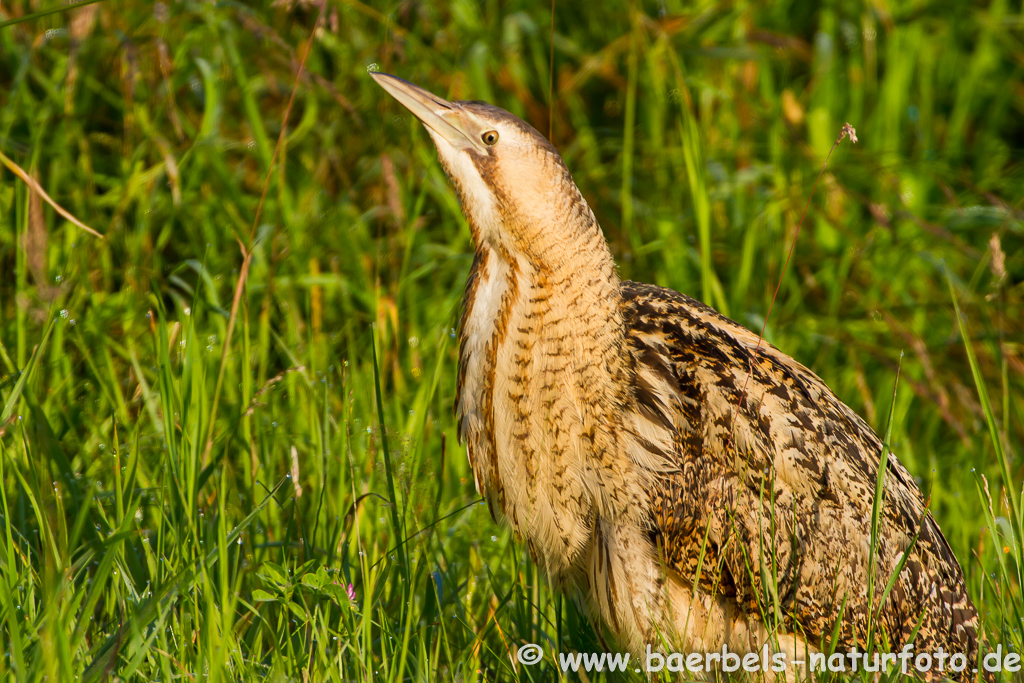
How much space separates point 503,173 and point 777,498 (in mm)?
951

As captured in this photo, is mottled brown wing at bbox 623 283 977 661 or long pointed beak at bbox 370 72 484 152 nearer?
long pointed beak at bbox 370 72 484 152

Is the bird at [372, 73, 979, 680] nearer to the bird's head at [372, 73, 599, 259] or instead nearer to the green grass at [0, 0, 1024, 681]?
the bird's head at [372, 73, 599, 259]

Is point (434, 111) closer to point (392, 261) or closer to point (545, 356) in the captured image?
point (545, 356)

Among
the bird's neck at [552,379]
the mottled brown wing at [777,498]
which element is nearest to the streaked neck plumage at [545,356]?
the bird's neck at [552,379]

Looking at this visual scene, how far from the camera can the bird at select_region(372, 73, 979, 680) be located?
233cm

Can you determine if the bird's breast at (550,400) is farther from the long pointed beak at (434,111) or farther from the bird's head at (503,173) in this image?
the long pointed beak at (434,111)

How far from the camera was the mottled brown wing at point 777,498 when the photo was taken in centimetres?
244

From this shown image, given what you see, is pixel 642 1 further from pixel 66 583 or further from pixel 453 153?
pixel 66 583

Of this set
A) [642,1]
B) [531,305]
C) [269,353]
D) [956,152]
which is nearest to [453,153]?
[531,305]

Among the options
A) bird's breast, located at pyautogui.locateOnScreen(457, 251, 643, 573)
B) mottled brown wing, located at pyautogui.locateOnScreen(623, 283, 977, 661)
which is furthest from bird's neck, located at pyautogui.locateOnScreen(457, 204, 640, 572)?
mottled brown wing, located at pyautogui.locateOnScreen(623, 283, 977, 661)

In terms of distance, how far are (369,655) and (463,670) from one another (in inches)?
11.0

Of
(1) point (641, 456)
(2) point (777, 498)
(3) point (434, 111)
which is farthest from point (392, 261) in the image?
(2) point (777, 498)

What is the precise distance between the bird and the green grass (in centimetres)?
14

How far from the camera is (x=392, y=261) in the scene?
→ 12.6 feet
